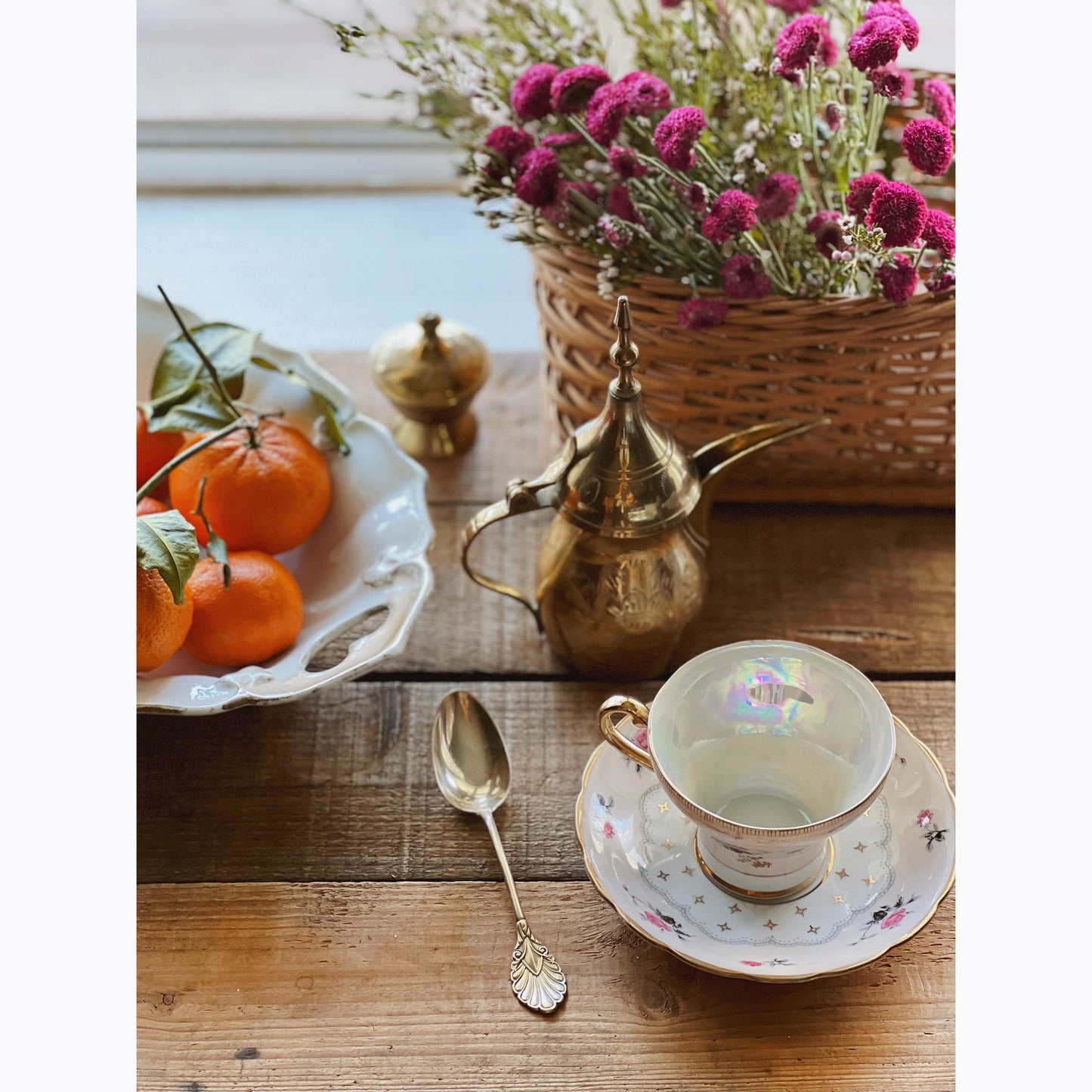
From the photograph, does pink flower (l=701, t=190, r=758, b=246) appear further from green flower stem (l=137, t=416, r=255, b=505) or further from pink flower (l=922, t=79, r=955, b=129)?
green flower stem (l=137, t=416, r=255, b=505)

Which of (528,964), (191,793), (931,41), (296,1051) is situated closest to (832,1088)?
(528,964)

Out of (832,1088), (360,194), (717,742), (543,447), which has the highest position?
(360,194)

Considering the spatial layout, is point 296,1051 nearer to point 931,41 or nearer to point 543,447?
point 543,447

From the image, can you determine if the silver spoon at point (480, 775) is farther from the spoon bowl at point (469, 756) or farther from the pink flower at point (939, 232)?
the pink flower at point (939, 232)

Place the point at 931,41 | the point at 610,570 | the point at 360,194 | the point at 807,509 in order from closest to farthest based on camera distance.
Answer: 1. the point at 610,570
2. the point at 807,509
3. the point at 931,41
4. the point at 360,194

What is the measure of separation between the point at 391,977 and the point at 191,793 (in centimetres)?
19

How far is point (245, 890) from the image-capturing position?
651 mm

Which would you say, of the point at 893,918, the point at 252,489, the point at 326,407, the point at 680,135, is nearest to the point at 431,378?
the point at 326,407

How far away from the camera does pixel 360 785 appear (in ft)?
2.32

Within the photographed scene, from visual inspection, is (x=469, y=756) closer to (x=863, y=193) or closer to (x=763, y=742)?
(x=763, y=742)

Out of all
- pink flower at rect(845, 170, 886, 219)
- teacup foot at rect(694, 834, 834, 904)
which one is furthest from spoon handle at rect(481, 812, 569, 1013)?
pink flower at rect(845, 170, 886, 219)

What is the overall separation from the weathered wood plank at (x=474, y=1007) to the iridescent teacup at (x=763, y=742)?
7cm

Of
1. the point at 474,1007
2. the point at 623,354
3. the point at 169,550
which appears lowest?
the point at 474,1007

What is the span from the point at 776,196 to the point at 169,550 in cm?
44
